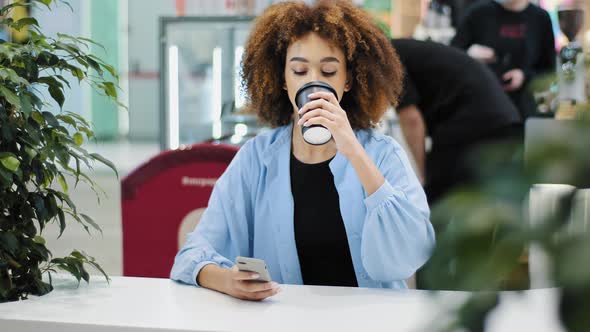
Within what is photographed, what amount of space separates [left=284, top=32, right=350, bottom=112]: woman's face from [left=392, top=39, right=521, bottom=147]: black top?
1350 mm

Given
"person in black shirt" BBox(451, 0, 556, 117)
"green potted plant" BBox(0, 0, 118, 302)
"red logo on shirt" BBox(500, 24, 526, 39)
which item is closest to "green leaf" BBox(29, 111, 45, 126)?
"green potted plant" BBox(0, 0, 118, 302)

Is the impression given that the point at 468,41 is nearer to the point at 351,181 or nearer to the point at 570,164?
the point at 351,181

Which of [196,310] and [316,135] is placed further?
[316,135]

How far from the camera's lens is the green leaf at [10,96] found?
1359mm

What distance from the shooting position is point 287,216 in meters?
1.89

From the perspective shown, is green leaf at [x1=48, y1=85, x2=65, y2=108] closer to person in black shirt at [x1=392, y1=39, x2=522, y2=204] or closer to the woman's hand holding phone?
the woman's hand holding phone

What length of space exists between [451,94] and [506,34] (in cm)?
107

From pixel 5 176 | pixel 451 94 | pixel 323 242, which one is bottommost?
pixel 323 242

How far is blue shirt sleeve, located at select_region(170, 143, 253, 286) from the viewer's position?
1859 mm

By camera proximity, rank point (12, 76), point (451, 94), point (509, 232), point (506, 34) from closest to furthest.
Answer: point (509, 232), point (12, 76), point (451, 94), point (506, 34)

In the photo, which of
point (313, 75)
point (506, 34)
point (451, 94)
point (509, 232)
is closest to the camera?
point (509, 232)

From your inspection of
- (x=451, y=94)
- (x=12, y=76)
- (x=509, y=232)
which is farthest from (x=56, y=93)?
(x=451, y=94)

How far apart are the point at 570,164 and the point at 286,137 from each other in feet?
5.54

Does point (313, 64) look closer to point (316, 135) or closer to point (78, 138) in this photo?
point (316, 135)
